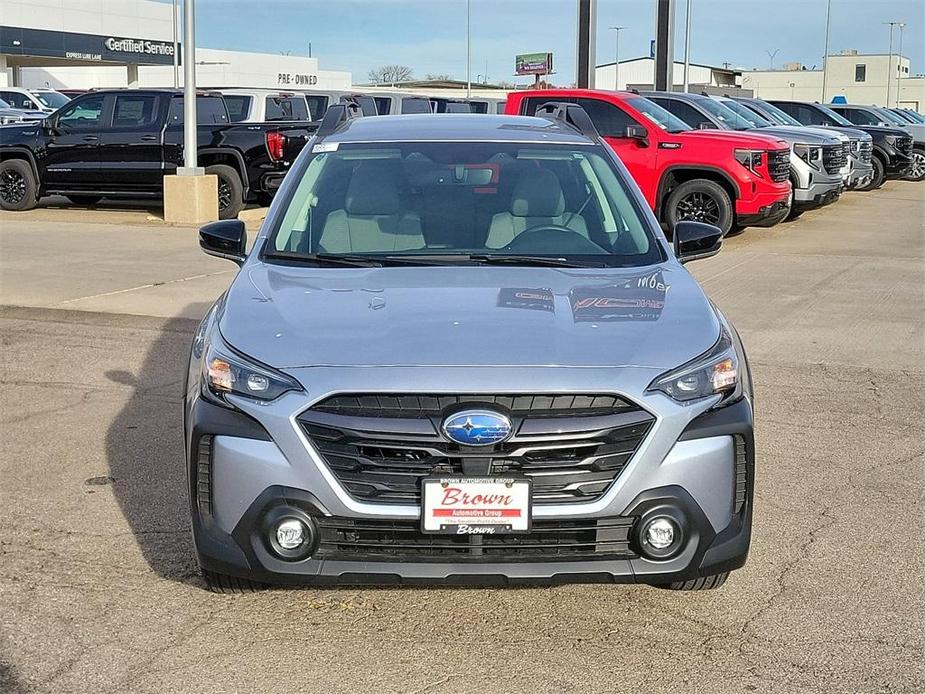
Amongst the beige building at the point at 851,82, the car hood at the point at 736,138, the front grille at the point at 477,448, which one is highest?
the beige building at the point at 851,82

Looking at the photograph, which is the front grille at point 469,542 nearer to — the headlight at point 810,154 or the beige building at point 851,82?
the headlight at point 810,154

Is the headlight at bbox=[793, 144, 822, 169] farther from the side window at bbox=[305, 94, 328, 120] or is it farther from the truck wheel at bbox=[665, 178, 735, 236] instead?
the side window at bbox=[305, 94, 328, 120]

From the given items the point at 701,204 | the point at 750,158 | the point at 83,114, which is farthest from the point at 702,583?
the point at 83,114

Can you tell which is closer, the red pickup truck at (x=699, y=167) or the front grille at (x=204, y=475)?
the front grille at (x=204, y=475)

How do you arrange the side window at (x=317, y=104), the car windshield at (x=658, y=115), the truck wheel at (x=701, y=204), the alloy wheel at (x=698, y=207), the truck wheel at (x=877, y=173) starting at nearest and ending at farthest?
the truck wheel at (x=701, y=204) → the alloy wheel at (x=698, y=207) → the car windshield at (x=658, y=115) → the side window at (x=317, y=104) → the truck wheel at (x=877, y=173)

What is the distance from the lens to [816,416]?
22.6 ft

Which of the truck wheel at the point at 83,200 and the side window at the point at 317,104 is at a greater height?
the side window at the point at 317,104

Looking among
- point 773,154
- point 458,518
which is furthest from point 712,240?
point 773,154

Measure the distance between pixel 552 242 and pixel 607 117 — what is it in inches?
455

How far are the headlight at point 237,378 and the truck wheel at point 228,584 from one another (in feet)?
2.08

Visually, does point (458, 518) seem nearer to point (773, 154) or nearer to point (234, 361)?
point (234, 361)

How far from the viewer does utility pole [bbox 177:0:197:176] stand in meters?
16.6

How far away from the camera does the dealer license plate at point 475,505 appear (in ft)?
11.7

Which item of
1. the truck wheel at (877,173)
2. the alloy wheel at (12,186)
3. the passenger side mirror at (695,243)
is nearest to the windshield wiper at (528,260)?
the passenger side mirror at (695,243)
